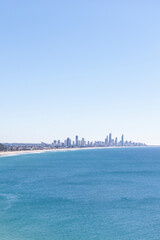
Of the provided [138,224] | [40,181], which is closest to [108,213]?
[138,224]

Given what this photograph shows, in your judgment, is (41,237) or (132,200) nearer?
(41,237)

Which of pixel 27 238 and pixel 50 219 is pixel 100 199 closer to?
pixel 50 219

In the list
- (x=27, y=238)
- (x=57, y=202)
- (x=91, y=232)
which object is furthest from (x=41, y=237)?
(x=57, y=202)

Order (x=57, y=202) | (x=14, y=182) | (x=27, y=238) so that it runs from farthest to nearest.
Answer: (x=14, y=182) → (x=57, y=202) → (x=27, y=238)

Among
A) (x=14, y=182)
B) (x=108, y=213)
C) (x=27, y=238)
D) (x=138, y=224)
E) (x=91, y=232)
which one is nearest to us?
(x=27, y=238)

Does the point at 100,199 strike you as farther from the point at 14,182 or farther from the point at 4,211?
the point at 14,182

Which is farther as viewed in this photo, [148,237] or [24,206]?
[24,206]

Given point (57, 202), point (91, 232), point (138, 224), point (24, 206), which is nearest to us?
point (91, 232)

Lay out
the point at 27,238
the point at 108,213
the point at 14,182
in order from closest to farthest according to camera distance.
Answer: the point at 27,238 → the point at 108,213 → the point at 14,182
